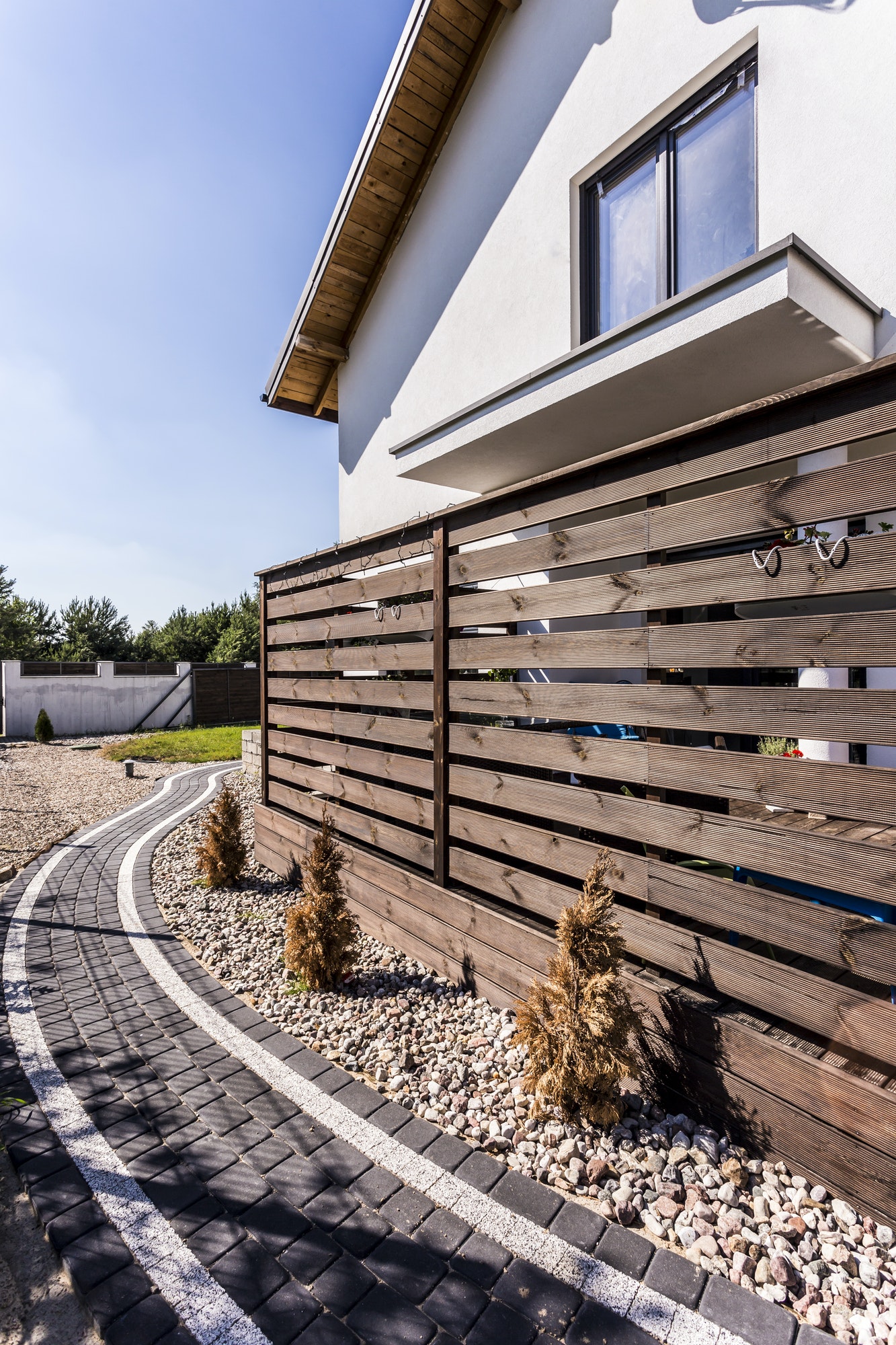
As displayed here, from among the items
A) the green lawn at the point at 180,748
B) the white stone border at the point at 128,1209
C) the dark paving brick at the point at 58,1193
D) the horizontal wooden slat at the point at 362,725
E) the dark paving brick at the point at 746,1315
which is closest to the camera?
the dark paving brick at the point at 746,1315

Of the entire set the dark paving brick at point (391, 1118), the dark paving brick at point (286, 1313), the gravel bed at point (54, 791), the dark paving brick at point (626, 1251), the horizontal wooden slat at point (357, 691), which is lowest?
the gravel bed at point (54, 791)

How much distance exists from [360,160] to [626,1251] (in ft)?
32.2

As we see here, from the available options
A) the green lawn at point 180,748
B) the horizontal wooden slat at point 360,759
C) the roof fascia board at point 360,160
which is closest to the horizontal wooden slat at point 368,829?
the horizontal wooden slat at point 360,759

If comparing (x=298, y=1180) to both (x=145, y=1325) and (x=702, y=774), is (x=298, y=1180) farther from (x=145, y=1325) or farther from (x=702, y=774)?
(x=702, y=774)

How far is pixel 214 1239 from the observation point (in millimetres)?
2248

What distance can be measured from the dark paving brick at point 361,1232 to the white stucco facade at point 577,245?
15.3ft

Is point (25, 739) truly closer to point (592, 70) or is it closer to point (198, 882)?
point (198, 882)

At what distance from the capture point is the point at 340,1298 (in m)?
2.02

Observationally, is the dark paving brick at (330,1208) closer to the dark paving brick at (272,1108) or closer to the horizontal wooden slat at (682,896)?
the dark paving brick at (272,1108)

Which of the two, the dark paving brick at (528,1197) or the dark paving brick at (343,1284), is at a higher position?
the dark paving brick at (528,1197)

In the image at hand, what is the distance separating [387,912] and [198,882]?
271 centimetres

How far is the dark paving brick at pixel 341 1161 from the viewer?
2.54 meters

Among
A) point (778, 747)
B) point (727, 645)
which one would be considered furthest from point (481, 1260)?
point (778, 747)

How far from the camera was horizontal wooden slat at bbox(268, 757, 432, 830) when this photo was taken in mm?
4652
